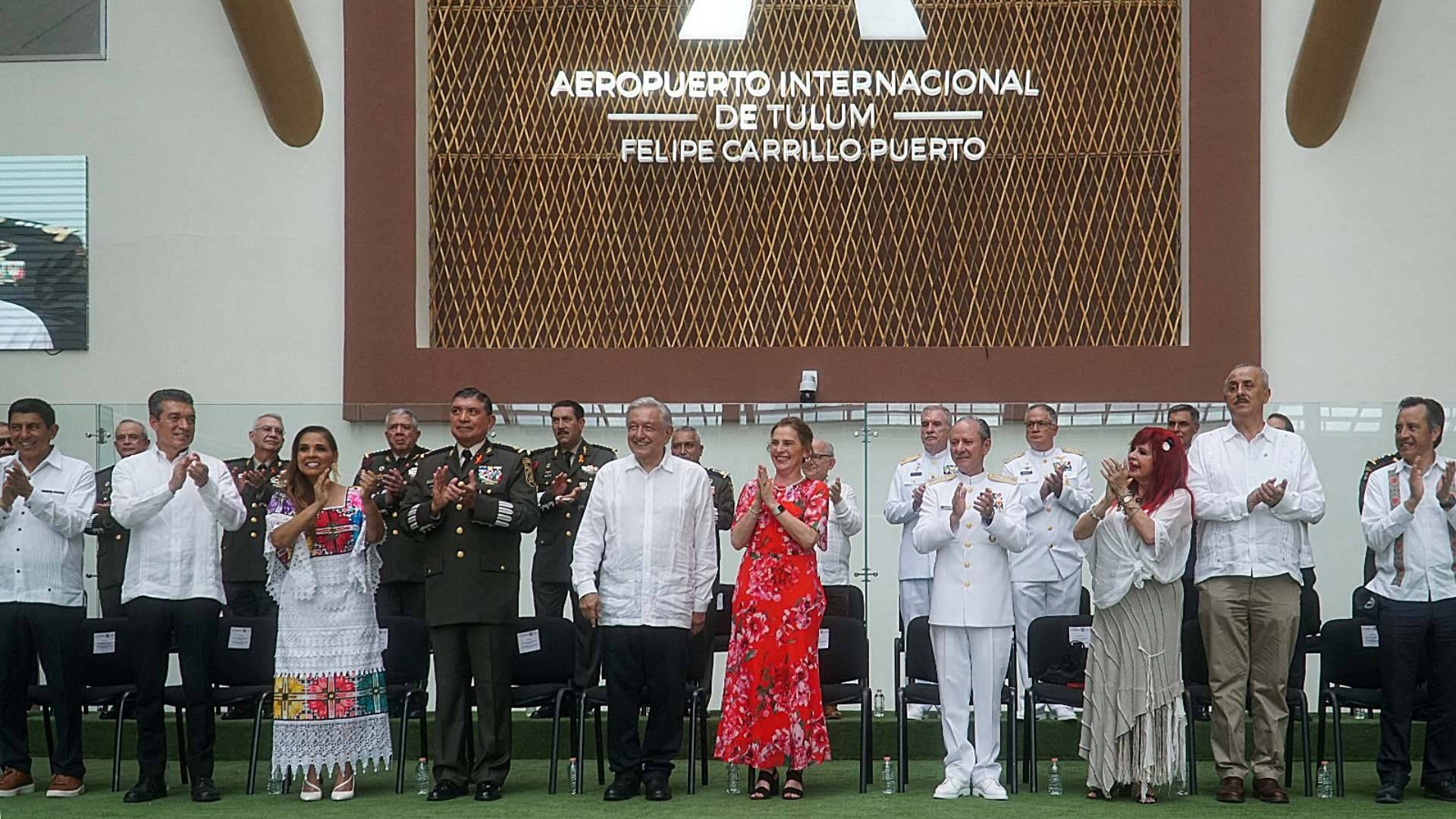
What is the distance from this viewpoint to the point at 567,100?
32.0 ft

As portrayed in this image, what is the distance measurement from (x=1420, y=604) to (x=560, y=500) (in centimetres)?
401

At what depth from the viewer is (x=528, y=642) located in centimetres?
712

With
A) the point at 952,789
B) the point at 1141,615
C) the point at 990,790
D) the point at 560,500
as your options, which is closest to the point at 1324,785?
the point at 1141,615

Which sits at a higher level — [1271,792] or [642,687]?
[642,687]

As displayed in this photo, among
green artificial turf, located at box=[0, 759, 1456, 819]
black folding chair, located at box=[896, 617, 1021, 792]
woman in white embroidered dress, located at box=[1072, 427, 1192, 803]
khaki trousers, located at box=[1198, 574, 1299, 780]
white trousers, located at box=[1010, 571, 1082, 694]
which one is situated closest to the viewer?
green artificial turf, located at box=[0, 759, 1456, 819]

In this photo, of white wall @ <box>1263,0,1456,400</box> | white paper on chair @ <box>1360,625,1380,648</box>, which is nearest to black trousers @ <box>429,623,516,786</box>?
white paper on chair @ <box>1360,625,1380,648</box>

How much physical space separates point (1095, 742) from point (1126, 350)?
11.9 ft

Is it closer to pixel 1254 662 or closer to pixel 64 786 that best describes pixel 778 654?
pixel 1254 662

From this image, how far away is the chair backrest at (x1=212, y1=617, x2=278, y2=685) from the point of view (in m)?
7.14

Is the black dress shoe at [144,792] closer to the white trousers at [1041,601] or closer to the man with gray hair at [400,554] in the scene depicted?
the man with gray hair at [400,554]

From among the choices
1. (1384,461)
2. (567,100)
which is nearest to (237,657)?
(567,100)

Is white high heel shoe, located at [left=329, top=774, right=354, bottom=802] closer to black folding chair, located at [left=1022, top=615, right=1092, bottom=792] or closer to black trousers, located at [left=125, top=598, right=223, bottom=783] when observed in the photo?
black trousers, located at [left=125, top=598, right=223, bottom=783]

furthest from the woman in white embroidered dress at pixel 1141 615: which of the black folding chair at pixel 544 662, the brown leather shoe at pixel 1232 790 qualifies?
the black folding chair at pixel 544 662

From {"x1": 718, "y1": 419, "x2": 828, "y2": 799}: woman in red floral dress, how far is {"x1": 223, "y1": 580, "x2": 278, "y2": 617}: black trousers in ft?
9.51
